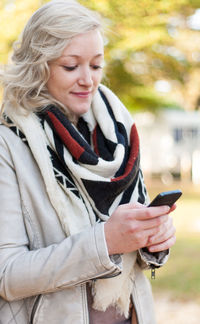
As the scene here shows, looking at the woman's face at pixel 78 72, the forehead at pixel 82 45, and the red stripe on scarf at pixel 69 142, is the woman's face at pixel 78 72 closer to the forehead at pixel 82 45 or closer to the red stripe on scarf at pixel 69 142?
the forehead at pixel 82 45

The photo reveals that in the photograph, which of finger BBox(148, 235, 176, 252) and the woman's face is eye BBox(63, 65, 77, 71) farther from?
finger BBox(148, 235, 176, 252)

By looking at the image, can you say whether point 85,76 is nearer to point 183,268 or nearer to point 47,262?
point 47,262

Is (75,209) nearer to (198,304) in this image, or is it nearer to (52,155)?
(52,155)

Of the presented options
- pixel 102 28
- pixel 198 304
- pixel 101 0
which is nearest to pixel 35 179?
pixel 102 28

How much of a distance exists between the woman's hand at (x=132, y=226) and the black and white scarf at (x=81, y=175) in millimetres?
147

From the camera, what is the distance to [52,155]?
160cm

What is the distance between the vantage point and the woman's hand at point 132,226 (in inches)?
55.8

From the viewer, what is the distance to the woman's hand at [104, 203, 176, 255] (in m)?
1.42

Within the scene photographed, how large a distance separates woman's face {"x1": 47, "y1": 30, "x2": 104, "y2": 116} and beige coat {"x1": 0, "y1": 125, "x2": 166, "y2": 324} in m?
0.24

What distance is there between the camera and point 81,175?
1.58m

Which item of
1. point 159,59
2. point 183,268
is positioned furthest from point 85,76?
point 159,59

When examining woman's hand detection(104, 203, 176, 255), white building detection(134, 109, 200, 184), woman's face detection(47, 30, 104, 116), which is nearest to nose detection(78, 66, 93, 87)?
woman's face detection(47, 30, 104, 116)

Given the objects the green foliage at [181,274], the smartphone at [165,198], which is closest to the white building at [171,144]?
the green foliage at [181,274]

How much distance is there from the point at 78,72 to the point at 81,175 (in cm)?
35
